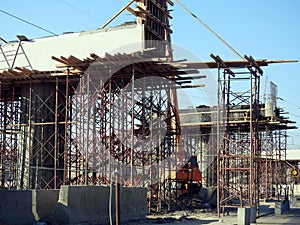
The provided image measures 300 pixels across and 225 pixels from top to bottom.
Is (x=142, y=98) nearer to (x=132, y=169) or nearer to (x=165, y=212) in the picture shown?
(x=132, y=169)

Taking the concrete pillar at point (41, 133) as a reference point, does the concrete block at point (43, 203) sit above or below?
below

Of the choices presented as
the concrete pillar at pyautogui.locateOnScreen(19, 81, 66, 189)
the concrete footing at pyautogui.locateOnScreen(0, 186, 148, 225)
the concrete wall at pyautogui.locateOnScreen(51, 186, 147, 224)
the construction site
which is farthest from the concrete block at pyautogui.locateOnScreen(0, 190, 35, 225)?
the concrete pillar at pyautogui.locateOnScreen(19, 81, 66, 189)

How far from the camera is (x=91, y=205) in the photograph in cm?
1898

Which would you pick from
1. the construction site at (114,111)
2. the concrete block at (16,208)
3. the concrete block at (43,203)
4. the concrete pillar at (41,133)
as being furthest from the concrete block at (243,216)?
the concrete pillar at (41,133)

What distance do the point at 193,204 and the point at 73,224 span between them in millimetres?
17760

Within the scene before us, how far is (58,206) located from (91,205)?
179cm

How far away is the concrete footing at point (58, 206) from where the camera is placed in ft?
53.5

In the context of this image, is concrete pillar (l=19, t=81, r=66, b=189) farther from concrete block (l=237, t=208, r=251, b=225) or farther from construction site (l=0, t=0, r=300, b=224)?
concrete block (l=237, t=208, r=251, b=225)

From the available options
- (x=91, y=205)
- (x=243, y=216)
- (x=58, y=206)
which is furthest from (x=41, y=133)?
(x=243, y=216)

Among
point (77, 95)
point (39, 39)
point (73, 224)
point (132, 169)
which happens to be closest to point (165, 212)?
point (132, 169)

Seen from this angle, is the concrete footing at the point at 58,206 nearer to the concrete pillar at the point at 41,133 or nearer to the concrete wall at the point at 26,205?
the concrete wall at the point at 26,205

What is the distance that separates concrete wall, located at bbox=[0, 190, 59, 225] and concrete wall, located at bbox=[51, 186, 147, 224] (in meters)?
0.55

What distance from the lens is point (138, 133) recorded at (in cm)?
3066

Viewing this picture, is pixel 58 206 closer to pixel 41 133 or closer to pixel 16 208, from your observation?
pixel 16 208
